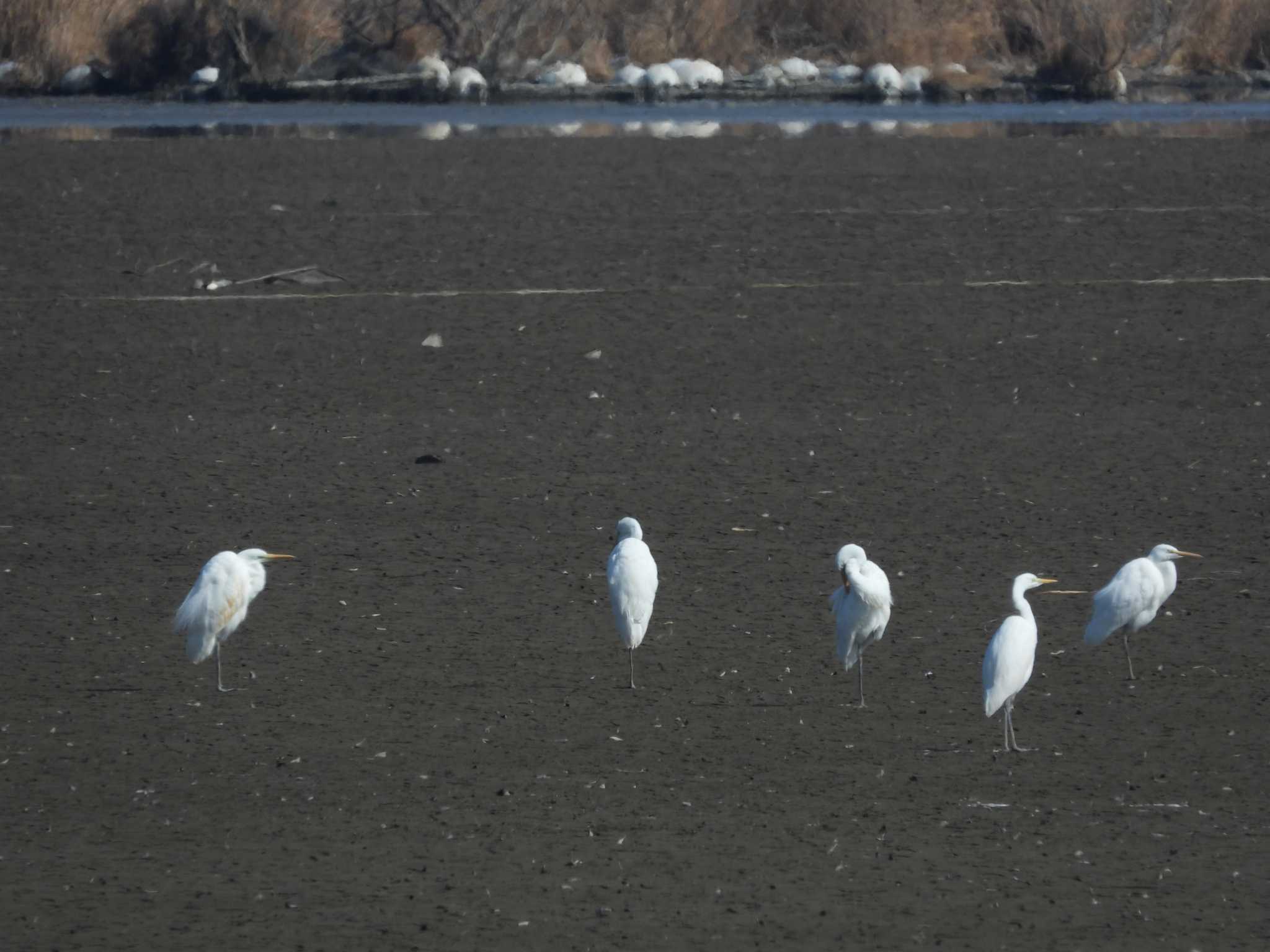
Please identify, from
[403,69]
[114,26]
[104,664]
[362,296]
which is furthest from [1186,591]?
[114,26]

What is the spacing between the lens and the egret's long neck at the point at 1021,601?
7566mm

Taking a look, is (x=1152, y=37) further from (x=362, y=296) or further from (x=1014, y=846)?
(x=1014, y=846)

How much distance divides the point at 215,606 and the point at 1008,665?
278cm

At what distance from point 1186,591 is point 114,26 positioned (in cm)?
4767

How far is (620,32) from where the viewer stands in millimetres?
53531

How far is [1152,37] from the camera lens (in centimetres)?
4981

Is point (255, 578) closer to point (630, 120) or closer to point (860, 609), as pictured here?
point (860, 609)

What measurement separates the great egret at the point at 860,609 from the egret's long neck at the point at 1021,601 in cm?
43

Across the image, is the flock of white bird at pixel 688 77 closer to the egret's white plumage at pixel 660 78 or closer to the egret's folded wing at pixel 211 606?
the egret's white plumage at pixel 660 78

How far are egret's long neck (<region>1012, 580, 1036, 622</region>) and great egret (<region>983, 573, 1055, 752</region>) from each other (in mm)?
65

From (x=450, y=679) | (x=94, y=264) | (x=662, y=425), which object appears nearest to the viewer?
(x=450, y=679)

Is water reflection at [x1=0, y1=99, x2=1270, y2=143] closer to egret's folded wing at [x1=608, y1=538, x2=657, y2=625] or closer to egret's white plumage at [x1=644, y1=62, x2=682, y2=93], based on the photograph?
egret's white plumage at [x1=644, y1=62, x2=682, y2=93]

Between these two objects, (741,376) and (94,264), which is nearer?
(741,376)

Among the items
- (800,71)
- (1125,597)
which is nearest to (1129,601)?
(1125,597)
